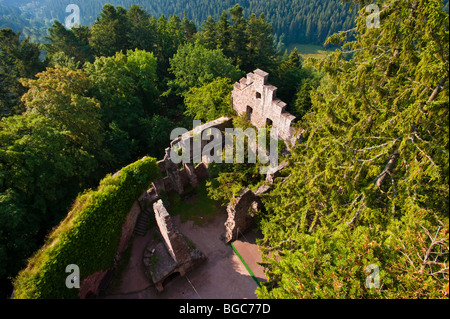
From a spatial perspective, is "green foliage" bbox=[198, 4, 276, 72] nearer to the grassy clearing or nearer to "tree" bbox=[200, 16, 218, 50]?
"tree" bbox=[200, 16, 218, 50]

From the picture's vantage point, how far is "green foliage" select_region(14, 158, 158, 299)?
12742 mm

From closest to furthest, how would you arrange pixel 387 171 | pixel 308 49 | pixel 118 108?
1. pixel 387 171
2. pixel 118 108
3. pixel 308 49

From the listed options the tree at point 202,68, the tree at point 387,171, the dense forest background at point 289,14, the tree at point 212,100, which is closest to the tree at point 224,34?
the tree at point 202,68

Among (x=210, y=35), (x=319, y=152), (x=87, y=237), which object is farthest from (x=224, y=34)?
(x=87, y=237)

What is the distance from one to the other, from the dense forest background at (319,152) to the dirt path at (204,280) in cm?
277

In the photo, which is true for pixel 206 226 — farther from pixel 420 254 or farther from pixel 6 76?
pixel 6 76

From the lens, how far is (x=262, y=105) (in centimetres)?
2108

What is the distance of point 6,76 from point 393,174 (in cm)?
3654

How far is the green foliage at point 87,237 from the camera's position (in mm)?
12742

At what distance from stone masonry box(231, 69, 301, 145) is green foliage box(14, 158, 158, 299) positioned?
9358 millimetres

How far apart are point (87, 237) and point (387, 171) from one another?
51.0ft

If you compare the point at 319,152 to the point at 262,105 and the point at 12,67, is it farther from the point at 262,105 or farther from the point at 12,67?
the point at 12,67
